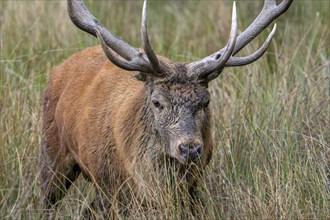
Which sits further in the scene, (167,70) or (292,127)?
(292,127)

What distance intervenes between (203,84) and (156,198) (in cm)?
87

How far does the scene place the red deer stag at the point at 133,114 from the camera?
5.84m

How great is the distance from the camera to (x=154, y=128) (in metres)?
6.03

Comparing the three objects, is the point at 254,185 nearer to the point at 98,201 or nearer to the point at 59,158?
the point at 98,201

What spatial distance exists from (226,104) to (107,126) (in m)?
1.70

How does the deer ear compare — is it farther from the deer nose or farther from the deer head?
the deer nose

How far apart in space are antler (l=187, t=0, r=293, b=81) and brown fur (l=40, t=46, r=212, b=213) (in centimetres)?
10

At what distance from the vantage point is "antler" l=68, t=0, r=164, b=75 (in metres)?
5.84

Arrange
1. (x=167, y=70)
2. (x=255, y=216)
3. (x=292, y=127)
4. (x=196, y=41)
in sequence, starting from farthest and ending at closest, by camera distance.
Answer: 1. (x=196, y=41)
2. (x=292, y=127)
3. (x=167, y=70)
4. (x=255, y=216)

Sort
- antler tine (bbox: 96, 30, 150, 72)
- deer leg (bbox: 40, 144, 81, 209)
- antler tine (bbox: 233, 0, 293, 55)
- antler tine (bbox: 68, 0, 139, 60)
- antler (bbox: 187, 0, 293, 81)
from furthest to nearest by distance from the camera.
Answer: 1. deer leg (bbox: 40, 144, 81, 209)
2. antler tine (bbox: 233, 0, 293, 55)
3. antler tine (bbox: 68, 0, 139, 60)
4. antler (bbox: 187, 0, 293, 81)
5. antler tine (bbox: 96, 30, 150, 72)

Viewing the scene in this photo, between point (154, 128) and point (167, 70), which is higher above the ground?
point (167, 70)

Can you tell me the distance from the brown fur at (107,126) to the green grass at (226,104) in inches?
6.8

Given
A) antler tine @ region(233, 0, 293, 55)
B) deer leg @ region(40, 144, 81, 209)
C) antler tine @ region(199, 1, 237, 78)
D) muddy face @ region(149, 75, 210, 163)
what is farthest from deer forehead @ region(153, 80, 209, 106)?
deer leg @ region(40, 144, 81, 209)

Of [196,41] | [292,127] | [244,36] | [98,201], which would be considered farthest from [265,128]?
[196,41]
